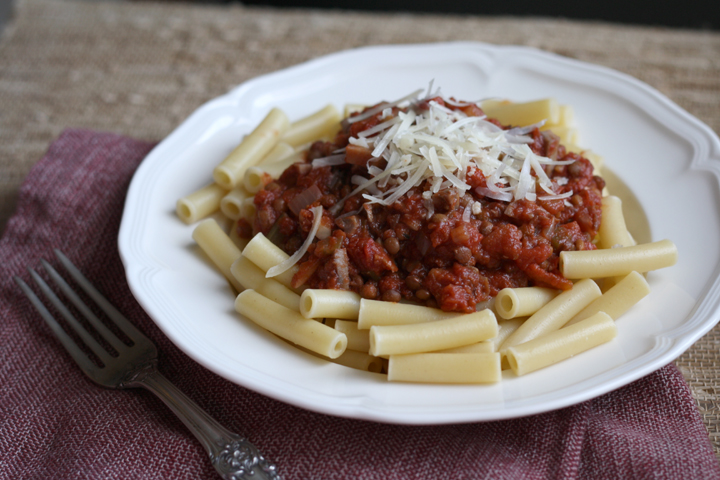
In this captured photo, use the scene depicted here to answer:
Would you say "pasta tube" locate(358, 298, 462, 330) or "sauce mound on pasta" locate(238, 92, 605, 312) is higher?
"sauce mound on pasta" locate(238, 92, 605, 312)

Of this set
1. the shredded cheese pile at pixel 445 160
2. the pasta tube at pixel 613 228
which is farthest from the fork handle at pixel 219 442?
the pasta tube at pixel 613 228

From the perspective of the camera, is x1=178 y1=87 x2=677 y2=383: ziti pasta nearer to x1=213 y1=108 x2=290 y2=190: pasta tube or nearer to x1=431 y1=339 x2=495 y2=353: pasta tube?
x1=431 y1=339 x2=495 y2=353: pasta tube

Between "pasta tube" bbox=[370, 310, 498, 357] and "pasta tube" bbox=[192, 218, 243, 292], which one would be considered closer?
"pasta tube" bbox=[370, 310, 498, 357]

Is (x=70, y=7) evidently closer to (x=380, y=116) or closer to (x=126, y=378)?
(x=380, y=116)

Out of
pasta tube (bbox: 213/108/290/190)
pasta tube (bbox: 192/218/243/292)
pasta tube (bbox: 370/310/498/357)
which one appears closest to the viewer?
pasta tube (bbox: 370/310/498/357)

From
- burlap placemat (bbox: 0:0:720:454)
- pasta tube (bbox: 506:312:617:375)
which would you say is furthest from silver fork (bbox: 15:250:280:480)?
burlap placemat (bbox: 0:0:720:454)

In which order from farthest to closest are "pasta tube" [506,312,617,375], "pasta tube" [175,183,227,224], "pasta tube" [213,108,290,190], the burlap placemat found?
the burlap placemat < "pasta tube" [213,108,290,190] < "pasta tube" [175,183,227,224] < "pasta tube" [506,312,617,375]
